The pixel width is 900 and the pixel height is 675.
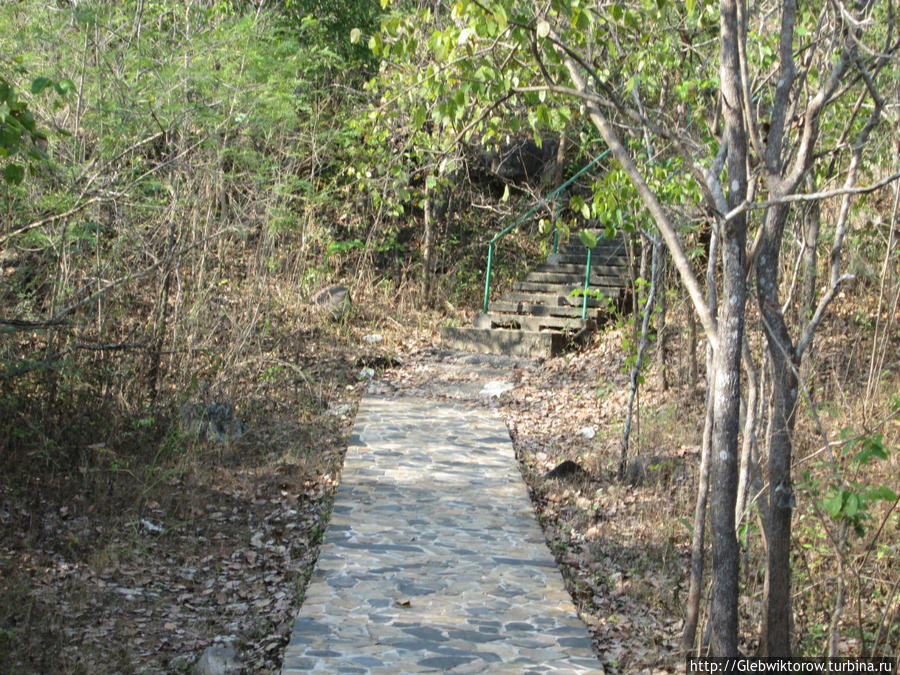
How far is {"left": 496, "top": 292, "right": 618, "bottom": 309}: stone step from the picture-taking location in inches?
579

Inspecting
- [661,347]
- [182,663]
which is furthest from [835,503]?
[661,347]

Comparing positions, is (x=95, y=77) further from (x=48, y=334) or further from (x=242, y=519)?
(x=242, y=519)

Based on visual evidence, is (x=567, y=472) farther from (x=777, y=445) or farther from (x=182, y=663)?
(x=182, y=663)

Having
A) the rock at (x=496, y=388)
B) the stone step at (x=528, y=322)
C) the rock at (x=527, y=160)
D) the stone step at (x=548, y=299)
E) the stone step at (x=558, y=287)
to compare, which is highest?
→ the rock at (x=527, y=160)

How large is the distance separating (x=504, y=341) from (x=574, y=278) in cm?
203

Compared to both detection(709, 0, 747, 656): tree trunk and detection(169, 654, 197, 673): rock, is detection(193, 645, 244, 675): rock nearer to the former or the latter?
detection(169, 654, 197, 673): rock

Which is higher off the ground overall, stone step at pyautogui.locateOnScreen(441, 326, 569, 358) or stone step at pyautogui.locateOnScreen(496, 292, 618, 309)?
stone step at pyautogui.locateOnScreen(496, 292, 618, 309)

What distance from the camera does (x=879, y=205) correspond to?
11828 millimetres

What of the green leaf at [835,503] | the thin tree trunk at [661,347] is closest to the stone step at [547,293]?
the thin tree trunk at [661,347]

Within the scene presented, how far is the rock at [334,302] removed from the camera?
14.1 metres

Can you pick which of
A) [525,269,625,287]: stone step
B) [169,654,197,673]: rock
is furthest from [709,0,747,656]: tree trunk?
[525,269,625,287]: stone step

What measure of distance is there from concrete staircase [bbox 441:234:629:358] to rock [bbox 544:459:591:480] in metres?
5.07

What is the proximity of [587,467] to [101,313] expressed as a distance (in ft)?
16.0

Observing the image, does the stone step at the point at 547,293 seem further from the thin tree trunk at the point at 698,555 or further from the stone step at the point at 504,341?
the thin tree trunk at the point at 698,555
